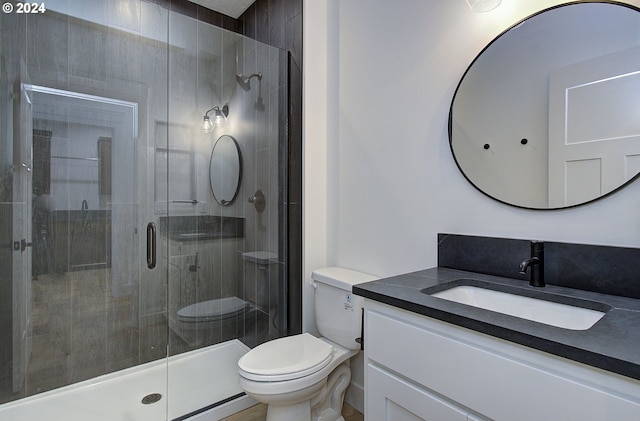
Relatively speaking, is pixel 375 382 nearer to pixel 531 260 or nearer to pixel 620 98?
pixel 531 260

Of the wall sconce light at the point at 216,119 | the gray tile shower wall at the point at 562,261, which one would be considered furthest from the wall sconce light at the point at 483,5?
the wall sconce light at the point at 216,119

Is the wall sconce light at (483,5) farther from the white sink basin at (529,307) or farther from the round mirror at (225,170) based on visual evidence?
the round mirror at (225,170)

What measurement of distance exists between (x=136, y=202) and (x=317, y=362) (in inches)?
53.4

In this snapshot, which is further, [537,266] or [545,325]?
[537,266]

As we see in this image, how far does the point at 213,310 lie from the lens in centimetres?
210

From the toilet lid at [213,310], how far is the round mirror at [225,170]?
659 millimetres

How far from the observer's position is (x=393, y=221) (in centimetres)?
168

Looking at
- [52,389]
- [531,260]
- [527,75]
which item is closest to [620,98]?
[527,75]

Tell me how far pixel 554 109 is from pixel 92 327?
2.48 m

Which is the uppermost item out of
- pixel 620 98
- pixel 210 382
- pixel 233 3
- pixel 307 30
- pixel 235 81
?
pixel 233 3

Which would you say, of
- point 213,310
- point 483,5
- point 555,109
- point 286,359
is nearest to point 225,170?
Answer: point 213,310

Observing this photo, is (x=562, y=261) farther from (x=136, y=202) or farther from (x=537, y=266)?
(x=136, y=202)

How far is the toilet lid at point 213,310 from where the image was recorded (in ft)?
6.62

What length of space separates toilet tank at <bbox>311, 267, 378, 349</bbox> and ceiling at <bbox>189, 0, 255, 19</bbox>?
219cm
